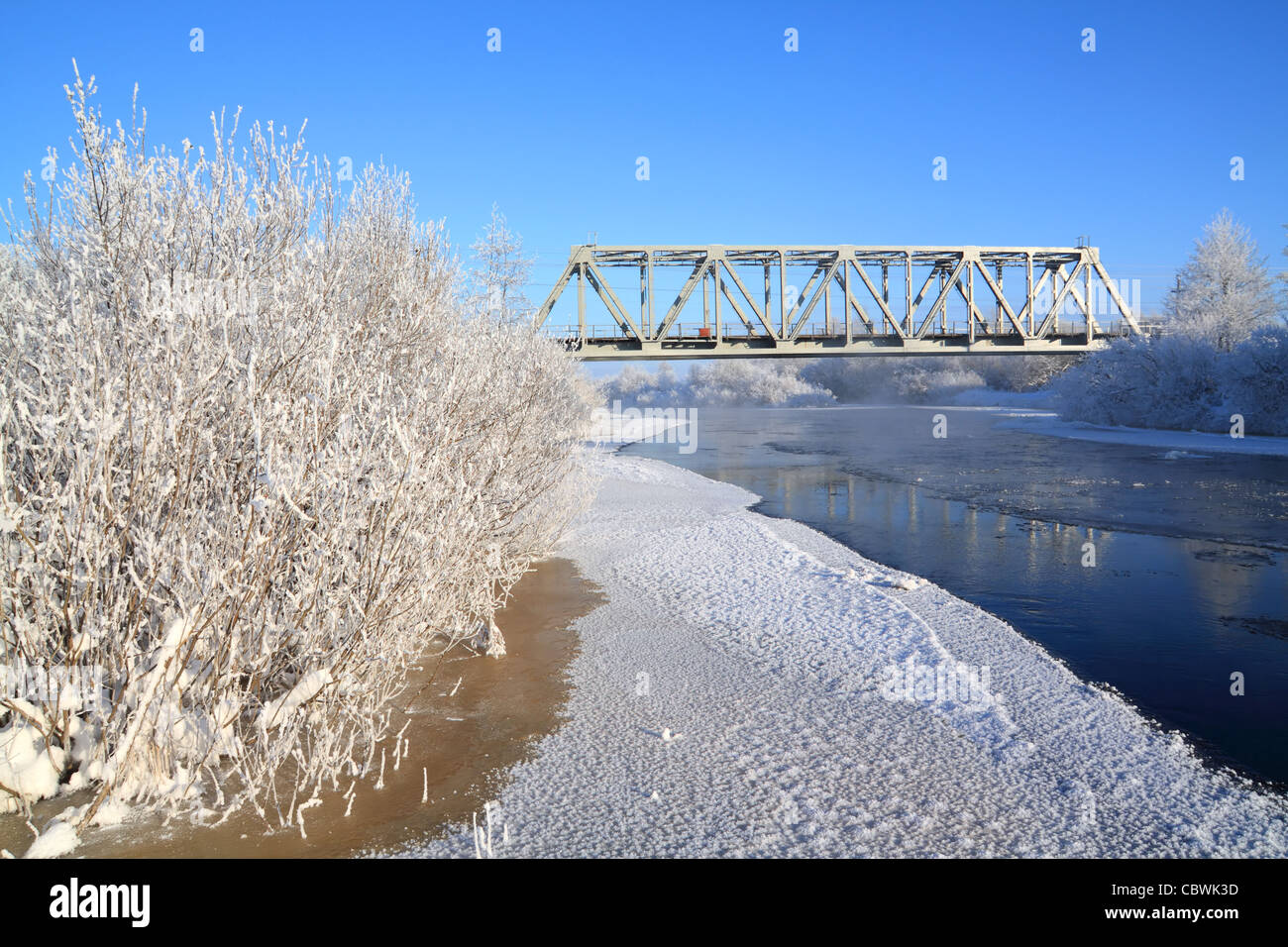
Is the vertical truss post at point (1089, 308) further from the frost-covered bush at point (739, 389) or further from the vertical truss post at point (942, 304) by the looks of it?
the frost-covered bush at point (739, 389)

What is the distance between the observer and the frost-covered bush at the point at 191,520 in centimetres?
428

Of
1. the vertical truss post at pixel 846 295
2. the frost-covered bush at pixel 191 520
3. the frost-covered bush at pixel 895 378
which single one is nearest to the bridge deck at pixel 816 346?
the vertical truss post at pixel 846 295

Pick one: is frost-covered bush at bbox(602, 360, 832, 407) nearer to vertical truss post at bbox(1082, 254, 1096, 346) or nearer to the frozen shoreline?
vertical truss post at bbox(1082, 254, 1096, 346)

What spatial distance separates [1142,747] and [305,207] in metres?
7.76

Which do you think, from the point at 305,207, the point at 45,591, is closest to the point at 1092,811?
the point at 45,591

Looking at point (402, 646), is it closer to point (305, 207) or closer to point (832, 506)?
point (305, 207)

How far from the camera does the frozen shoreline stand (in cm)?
445

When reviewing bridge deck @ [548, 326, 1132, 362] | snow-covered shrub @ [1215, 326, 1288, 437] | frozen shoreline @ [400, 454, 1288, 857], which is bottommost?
frozen shoreline @ [400, 454, 1288, 857]

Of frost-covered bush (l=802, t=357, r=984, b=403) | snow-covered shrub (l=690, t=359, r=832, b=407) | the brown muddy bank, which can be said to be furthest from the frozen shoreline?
snow-covered shrub (l=690, t=359, r=832, b=407)

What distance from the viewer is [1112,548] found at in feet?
41.7

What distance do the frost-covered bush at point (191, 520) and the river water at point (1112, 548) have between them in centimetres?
573

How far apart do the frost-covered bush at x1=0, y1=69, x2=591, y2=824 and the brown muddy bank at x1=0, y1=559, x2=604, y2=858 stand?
8.4 inches

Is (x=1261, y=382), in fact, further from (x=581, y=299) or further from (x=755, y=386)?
(x=755, y=386)

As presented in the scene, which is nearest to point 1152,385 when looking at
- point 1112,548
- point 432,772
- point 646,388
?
point 1112,548
